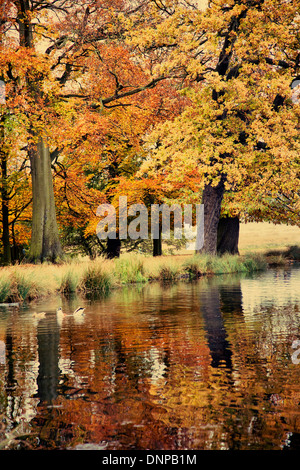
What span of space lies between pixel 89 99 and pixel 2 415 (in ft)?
81.0

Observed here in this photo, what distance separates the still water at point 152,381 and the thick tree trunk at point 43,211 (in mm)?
12885

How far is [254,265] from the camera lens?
115ft

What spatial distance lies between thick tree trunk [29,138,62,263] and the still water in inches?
507

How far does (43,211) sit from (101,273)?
5737 mm

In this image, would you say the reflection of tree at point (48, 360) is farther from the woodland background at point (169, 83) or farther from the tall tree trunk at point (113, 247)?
the tall tree trunk at point (113, 247)

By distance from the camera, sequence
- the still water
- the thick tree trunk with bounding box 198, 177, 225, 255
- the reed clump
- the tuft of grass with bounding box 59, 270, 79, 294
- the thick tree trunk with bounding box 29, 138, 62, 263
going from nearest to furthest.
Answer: the still water
the tuft of grass with bounding box 59, 270, 79, 294
the reed clump
the thick tree trunk with bounding box 29, 138, 62, 263
the thick tree trunk with bounding box 198, 177, 225, 255

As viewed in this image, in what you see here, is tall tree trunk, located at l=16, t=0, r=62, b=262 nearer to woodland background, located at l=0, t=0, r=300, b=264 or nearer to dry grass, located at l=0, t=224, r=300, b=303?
woodland background, located at l=0, t=0, r=300, b=264

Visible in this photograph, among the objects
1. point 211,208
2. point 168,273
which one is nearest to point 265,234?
point 211,208

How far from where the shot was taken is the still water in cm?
532

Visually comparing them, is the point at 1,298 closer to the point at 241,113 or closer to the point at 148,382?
the point at 148,382

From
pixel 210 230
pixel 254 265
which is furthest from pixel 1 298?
pixel 254 265

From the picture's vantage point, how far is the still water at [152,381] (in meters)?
5.32

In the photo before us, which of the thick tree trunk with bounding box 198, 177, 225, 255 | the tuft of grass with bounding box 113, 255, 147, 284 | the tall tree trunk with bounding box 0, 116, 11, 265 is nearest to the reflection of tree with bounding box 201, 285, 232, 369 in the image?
the tuft of grass with bounding box 113, 255, 147, 284

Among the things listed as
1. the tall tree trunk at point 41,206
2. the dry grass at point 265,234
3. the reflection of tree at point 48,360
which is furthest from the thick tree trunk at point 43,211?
the dry grass at point 265,234
